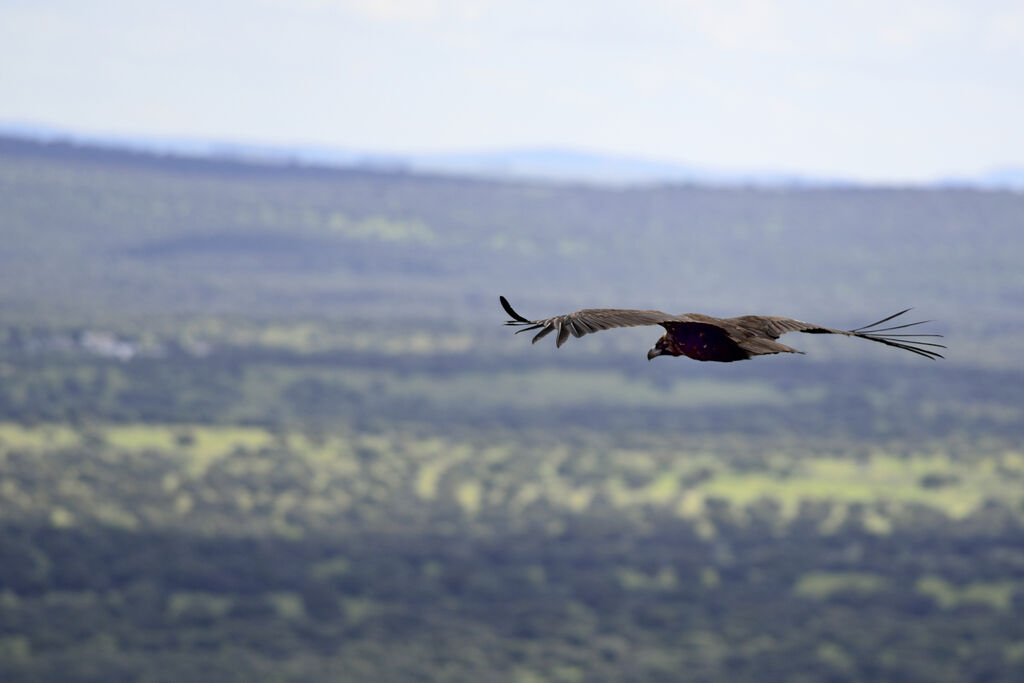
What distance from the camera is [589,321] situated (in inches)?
379

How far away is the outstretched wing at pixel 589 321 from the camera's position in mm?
9131

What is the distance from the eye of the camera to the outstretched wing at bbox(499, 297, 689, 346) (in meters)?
9.13

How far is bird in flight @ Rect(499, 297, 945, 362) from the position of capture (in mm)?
9305

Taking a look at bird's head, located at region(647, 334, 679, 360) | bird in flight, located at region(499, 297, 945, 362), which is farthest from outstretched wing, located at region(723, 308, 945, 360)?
bird's head, located at region(647, 334, 679, 360)

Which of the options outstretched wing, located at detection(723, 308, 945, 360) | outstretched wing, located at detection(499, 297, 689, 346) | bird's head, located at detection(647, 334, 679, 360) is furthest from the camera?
bird's head, located at detection(647, 334, 679, 360)

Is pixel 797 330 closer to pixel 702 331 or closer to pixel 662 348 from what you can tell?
pixel 702 331

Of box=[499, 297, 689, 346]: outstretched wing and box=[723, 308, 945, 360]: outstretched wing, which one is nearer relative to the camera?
box=[499, 297, 689, 346]: outstretched wing

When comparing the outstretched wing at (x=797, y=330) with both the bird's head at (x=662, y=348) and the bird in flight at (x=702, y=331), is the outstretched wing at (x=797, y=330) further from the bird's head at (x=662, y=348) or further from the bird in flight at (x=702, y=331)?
the bird's head at (x=662, y=348)

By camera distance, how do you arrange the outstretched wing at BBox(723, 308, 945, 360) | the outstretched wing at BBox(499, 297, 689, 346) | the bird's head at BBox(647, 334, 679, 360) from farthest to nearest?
the bird's head at BBox(647, 334, 679, 360) → the outstretched wing at BBox(723, 308, 945, 360) → the outstretched wing at BBox(499, 297, 689, 346)

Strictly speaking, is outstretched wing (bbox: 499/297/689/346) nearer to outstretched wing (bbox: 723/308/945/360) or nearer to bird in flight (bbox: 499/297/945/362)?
bird in flight (bbox: 499/297/945/362)

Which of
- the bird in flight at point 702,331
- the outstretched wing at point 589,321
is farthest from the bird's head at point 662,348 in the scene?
the outstretched wing at point 589,321

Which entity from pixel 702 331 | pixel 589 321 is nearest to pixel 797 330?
pixel 702 331

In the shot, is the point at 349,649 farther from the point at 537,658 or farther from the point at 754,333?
the point at 754,333

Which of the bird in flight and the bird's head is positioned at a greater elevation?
the bird in flight
